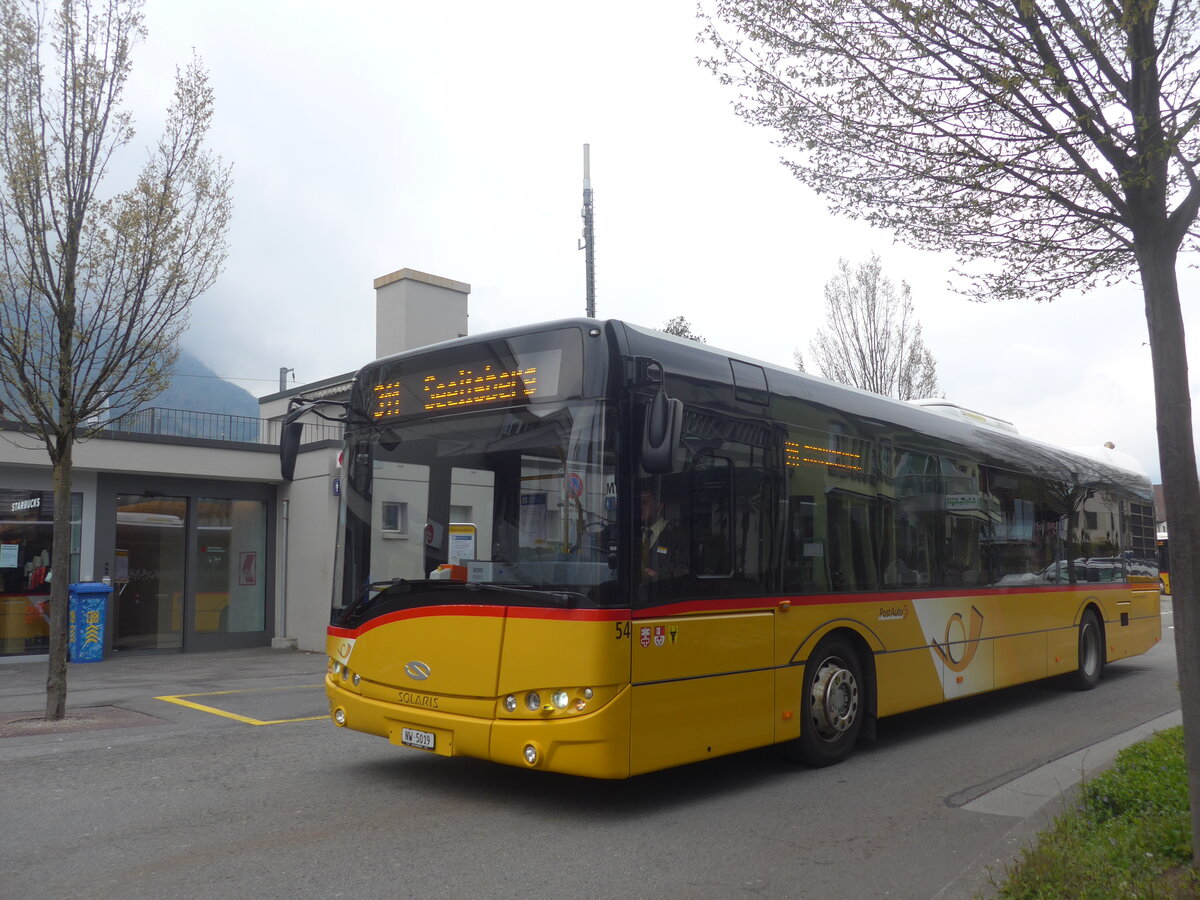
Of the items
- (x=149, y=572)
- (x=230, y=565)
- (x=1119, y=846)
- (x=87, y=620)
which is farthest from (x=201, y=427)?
(x=1119, y=846)

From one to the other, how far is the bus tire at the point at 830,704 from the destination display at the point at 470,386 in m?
3.12

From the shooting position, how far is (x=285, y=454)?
8.04 meters

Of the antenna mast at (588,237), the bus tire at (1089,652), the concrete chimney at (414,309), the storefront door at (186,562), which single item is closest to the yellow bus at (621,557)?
the bus tire at (1089,652)

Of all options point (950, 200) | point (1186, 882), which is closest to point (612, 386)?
point (950, 200)

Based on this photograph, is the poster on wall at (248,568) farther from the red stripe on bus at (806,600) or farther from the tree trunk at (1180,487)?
the tree trunk at (1180,487)

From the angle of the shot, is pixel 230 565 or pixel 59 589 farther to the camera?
pixel 230 565

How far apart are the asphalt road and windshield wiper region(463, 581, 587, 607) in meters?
1.37

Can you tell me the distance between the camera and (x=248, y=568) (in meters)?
19.8

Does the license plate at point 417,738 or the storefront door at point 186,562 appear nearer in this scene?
the license plate at point 417,738

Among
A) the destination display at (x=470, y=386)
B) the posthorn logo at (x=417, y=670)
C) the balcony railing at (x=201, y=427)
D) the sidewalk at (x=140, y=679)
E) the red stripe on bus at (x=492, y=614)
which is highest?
the balcony railing at (x=201, y=427)

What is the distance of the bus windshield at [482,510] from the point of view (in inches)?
243

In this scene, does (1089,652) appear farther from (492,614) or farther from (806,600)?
(492,614)

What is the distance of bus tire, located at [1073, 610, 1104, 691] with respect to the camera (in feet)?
42.5

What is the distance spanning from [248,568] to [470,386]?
14.4 m
